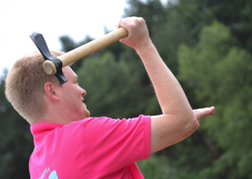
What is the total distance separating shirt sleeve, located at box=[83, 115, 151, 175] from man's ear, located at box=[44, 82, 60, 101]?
0.37m

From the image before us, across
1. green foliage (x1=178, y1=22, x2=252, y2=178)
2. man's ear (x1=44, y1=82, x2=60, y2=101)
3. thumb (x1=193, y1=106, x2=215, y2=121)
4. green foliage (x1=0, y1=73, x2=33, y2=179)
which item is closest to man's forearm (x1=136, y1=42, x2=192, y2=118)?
thumb (x1=193, y1=106, x2=215, y2=121)

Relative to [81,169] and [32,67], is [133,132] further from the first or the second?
[32,67]

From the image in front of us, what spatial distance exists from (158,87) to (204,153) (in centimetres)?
3454

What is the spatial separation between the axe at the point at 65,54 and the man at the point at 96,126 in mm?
124

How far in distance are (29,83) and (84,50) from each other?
49 cm

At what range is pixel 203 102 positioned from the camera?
118ft

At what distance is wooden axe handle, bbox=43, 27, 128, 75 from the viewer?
1.93 m

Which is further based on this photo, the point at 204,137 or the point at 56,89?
the point at 204,137

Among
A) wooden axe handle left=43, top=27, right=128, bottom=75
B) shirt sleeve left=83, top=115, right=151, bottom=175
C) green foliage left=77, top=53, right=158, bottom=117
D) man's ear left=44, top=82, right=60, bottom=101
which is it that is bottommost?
green foliage left=77, top=53, right=158, bottom=117

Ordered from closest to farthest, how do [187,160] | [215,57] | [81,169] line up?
[81,169]
[215,57]
[187,160]

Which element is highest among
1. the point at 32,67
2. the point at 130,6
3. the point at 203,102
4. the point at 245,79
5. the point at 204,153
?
the point at 32,67

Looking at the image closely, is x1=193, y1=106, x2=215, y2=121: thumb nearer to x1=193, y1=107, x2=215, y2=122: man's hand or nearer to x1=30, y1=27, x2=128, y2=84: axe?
x1=193, y1=107, x2=215, y2=122: man's hand

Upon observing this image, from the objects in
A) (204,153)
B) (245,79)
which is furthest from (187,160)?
(245,79)

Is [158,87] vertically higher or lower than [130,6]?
higher
